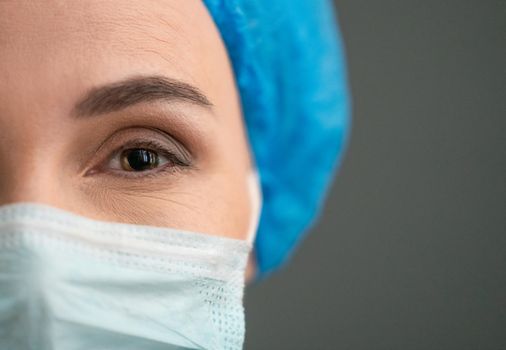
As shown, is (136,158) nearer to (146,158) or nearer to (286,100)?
(146,158)

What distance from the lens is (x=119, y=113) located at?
0.81 m

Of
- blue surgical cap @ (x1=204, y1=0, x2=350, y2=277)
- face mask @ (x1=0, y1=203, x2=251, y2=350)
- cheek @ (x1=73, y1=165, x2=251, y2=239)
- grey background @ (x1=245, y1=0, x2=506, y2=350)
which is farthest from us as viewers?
grey background @ (x1=245, y1=0, x2=506, y2=350)

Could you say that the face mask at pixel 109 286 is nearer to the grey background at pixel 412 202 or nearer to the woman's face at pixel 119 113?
the woman's face at pixel 119 113

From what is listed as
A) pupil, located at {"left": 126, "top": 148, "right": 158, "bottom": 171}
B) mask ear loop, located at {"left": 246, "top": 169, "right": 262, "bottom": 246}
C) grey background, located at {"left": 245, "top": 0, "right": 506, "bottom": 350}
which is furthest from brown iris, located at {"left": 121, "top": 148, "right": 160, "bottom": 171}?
grey background, located at {"left": 245, "top": 0, "right": 506, "bottom": 350}

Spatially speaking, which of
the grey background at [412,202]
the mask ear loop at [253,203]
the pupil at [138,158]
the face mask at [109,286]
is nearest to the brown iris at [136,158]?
the pupil at [138,158]

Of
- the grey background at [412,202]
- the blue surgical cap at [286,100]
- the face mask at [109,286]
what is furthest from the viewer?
the grey background at [412,202]

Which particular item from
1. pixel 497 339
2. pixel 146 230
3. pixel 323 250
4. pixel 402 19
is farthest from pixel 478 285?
pixel 146 230

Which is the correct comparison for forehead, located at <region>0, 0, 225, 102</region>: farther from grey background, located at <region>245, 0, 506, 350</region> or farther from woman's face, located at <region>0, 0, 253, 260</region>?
grey background, located at <region>245, 0, 506, 350</region>

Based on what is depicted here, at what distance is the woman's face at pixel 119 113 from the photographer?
2.51 feet

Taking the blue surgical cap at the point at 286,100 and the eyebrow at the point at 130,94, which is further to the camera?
the blue surgical cap at the point at 286,100

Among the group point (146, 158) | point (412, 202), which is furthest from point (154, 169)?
point (412, 202)

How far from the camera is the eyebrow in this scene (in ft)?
2.57

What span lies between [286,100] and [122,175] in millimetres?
451

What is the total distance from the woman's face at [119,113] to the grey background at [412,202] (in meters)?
0.87
